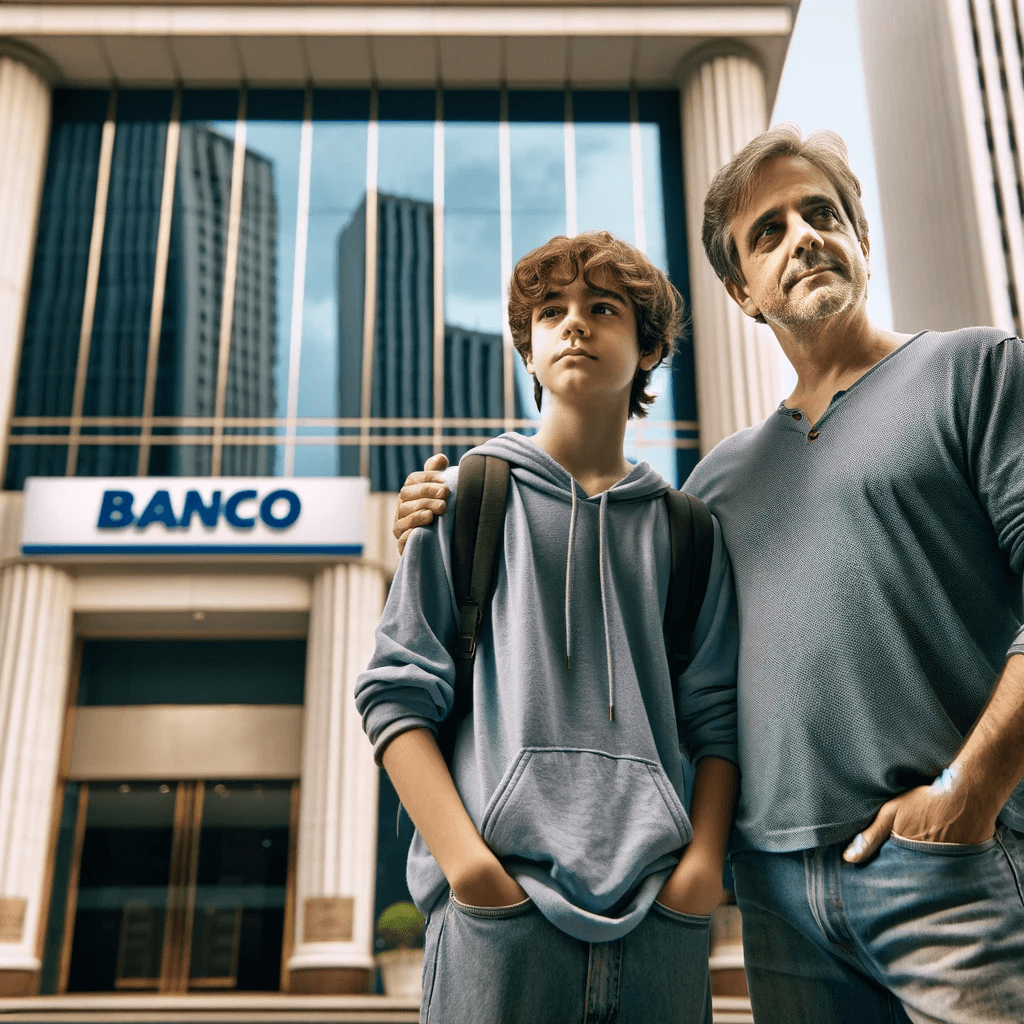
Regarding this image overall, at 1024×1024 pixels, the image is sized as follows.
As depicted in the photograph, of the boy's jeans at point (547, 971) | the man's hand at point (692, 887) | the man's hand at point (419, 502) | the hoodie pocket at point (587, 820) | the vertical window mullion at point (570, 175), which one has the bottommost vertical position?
the boy's jeans at point (547, 971)

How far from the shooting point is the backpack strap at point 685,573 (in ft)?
6.46

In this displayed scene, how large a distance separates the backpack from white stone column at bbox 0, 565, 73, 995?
11.6 m

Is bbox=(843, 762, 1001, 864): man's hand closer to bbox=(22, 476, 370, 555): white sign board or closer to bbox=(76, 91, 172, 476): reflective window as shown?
bbox=(22, 476, 370, 555): white sign board

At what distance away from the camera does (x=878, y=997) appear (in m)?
1.84

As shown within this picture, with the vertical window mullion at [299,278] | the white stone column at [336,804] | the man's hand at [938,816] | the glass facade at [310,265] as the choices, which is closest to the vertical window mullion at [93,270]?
the glass facade at [310,265]

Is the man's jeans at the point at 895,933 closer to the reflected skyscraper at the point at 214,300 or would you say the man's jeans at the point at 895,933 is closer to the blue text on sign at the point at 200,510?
the blue text on sign at the point at 200,510

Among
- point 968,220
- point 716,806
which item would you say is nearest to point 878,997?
point 716,806

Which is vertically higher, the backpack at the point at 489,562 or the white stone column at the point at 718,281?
the white stone column at the point at 718,281

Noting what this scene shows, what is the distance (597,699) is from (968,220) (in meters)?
29.0

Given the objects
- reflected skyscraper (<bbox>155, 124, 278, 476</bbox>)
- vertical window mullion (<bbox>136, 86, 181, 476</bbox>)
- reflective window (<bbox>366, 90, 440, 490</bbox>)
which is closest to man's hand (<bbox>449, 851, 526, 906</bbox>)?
reflective window (<bbox>366, 90, 440, 490</bbox>)

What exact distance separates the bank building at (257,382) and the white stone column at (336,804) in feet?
0.12

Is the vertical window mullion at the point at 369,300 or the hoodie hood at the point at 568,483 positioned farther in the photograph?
the vertical window mullion at the point at 369,300

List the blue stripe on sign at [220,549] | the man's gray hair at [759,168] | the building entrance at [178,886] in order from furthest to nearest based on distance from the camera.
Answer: the blue stripe on sign at [220,549] < the building entrance at [178,886] < the man's gray hair at [759,168]

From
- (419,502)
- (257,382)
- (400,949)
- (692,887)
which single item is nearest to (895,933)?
(692,887)
